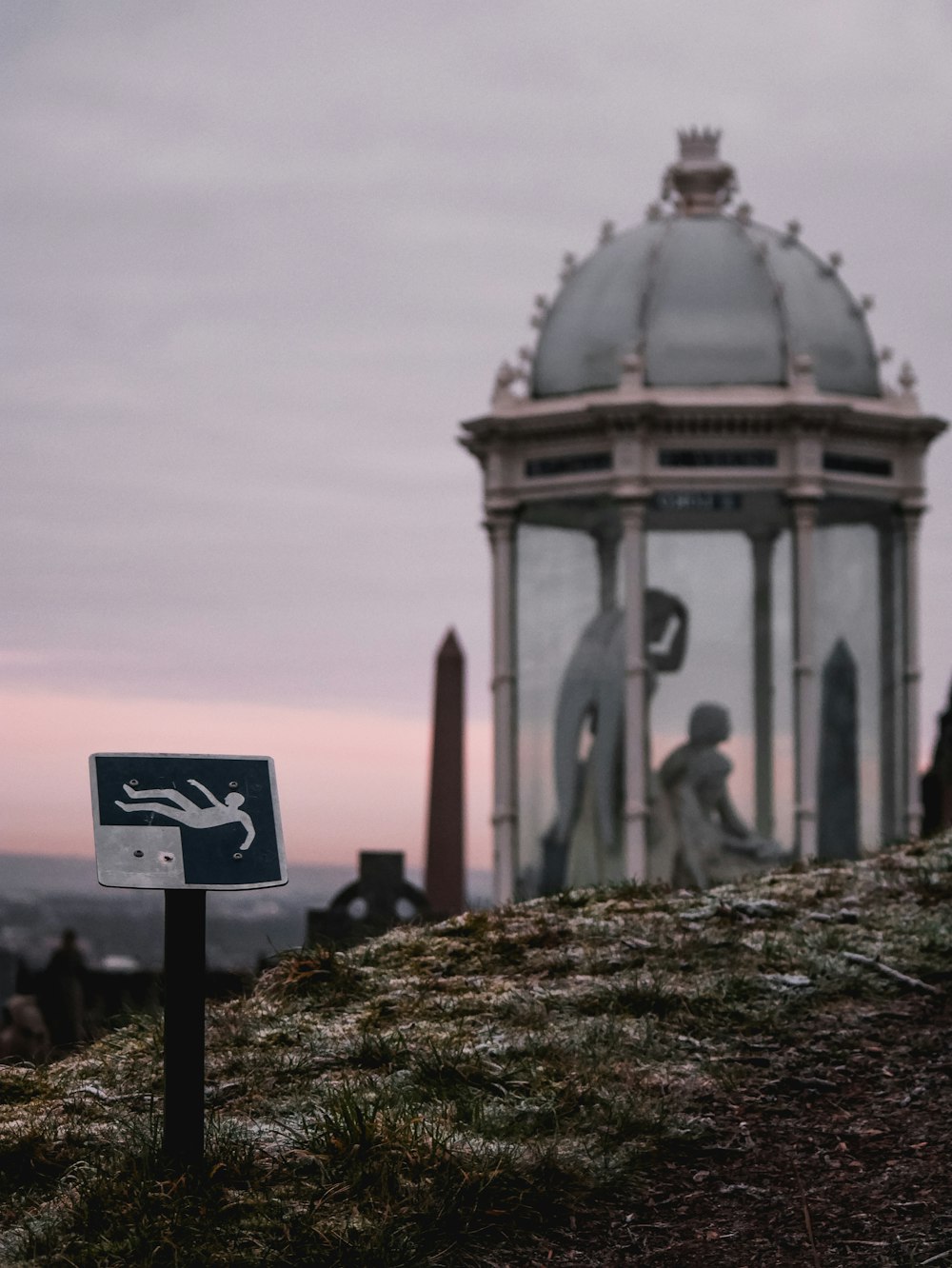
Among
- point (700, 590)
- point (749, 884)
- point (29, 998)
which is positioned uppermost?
point (700, 590)

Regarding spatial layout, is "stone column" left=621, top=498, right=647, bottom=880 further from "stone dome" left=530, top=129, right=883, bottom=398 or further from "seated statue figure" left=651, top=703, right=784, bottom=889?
"stone dome" left=530, top=129, right=883, bottom=398

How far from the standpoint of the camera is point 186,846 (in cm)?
627

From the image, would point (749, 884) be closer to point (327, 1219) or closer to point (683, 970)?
point (683, 970)

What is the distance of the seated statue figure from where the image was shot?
24.6m

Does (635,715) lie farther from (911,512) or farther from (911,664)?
(911,512)

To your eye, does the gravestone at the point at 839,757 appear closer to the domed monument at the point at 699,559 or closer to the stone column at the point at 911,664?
the domed monument at the point at 699,559

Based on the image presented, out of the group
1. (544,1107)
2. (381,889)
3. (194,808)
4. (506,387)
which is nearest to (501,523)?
(506,387)

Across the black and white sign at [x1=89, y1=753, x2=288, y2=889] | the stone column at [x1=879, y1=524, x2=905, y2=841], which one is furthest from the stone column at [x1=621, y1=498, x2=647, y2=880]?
the black and white sign at [x1=89, y1=753, x2=288, y2=889]

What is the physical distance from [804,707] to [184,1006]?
18925mm

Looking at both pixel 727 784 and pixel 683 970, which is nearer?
pixel 683 970

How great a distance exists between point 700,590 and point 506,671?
2415mm

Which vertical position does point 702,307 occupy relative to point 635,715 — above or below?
above

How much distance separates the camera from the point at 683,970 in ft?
28.7

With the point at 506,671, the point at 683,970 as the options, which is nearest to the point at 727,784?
the point at 506,671
